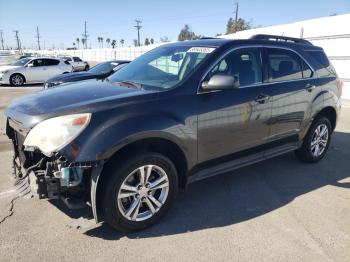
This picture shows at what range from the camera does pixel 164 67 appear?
408 cm

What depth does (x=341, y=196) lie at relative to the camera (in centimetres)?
438

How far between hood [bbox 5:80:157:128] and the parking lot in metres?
1.10

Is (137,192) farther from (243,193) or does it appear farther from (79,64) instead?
(79,64)

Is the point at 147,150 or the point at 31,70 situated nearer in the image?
the point at 147,150

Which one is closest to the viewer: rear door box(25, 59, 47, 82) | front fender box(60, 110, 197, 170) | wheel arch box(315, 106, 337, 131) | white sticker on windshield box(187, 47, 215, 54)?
front fender box(60, 110, 197, 170)

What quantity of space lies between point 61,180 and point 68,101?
2.54 feet

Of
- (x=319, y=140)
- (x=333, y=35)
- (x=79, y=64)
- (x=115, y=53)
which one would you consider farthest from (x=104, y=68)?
(x=115, y=53)

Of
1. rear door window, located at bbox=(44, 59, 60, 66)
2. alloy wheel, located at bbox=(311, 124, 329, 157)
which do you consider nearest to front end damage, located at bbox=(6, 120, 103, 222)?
alloy wheel, located at bbox=(311, 124, 329, 157)

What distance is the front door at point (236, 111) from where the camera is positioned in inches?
145

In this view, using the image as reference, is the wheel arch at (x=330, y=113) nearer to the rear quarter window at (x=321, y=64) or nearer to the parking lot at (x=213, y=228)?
the rear quarter window at (x=321, y=64)

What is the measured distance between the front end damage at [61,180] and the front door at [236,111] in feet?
4.02

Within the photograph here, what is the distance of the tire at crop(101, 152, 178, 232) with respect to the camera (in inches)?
123

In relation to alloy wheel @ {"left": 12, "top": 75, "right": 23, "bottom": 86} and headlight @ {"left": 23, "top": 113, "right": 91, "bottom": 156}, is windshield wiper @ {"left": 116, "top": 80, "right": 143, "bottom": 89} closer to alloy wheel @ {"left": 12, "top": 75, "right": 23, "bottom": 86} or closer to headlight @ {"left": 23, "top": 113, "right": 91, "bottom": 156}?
headlight @ {"left": 23, "top": 113, "right": 91, "bottom": 156}

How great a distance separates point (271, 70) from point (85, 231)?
2.97 m
